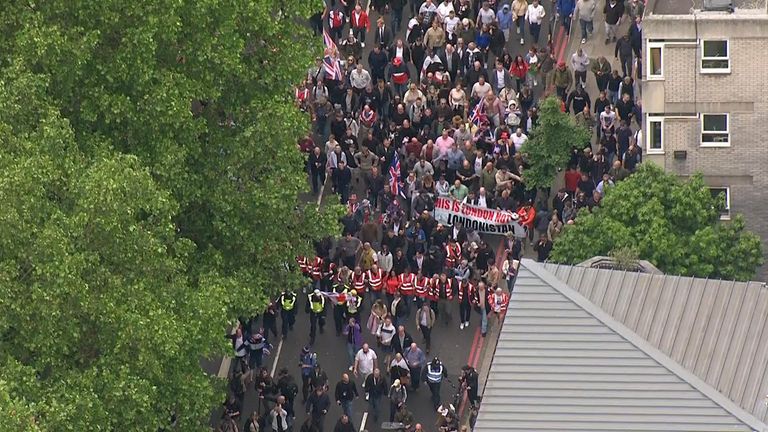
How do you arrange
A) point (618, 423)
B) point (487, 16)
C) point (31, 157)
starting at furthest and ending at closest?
point (487, 16) < point (31, 157) < point (618, 423)

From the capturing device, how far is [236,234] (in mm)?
77625

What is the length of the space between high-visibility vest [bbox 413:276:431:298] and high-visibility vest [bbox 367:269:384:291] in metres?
1.14

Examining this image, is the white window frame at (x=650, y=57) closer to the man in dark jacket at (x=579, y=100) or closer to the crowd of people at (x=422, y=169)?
the crowd of people at (x=422, y=169)

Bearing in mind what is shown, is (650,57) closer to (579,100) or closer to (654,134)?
(654,134)

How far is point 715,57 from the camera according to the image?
8375 centimetres

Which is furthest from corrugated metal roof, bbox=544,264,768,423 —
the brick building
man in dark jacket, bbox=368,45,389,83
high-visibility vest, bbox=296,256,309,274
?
man in dark jacket, bbox=368,45,389,83

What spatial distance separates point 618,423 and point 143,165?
17467 mm

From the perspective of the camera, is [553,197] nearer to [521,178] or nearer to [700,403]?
[521,178]

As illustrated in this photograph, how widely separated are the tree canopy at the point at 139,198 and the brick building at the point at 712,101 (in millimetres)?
9877

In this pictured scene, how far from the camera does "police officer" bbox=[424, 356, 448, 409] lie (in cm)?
7988

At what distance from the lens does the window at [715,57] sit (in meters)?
83.6

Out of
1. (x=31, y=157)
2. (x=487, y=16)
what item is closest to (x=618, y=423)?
(x=31, y=157)

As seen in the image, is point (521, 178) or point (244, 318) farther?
point (521, 178)

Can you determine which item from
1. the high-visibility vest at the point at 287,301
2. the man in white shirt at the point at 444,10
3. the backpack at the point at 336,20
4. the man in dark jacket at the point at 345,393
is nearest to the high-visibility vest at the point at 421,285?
the high-visibility vest at the point at 287,301
